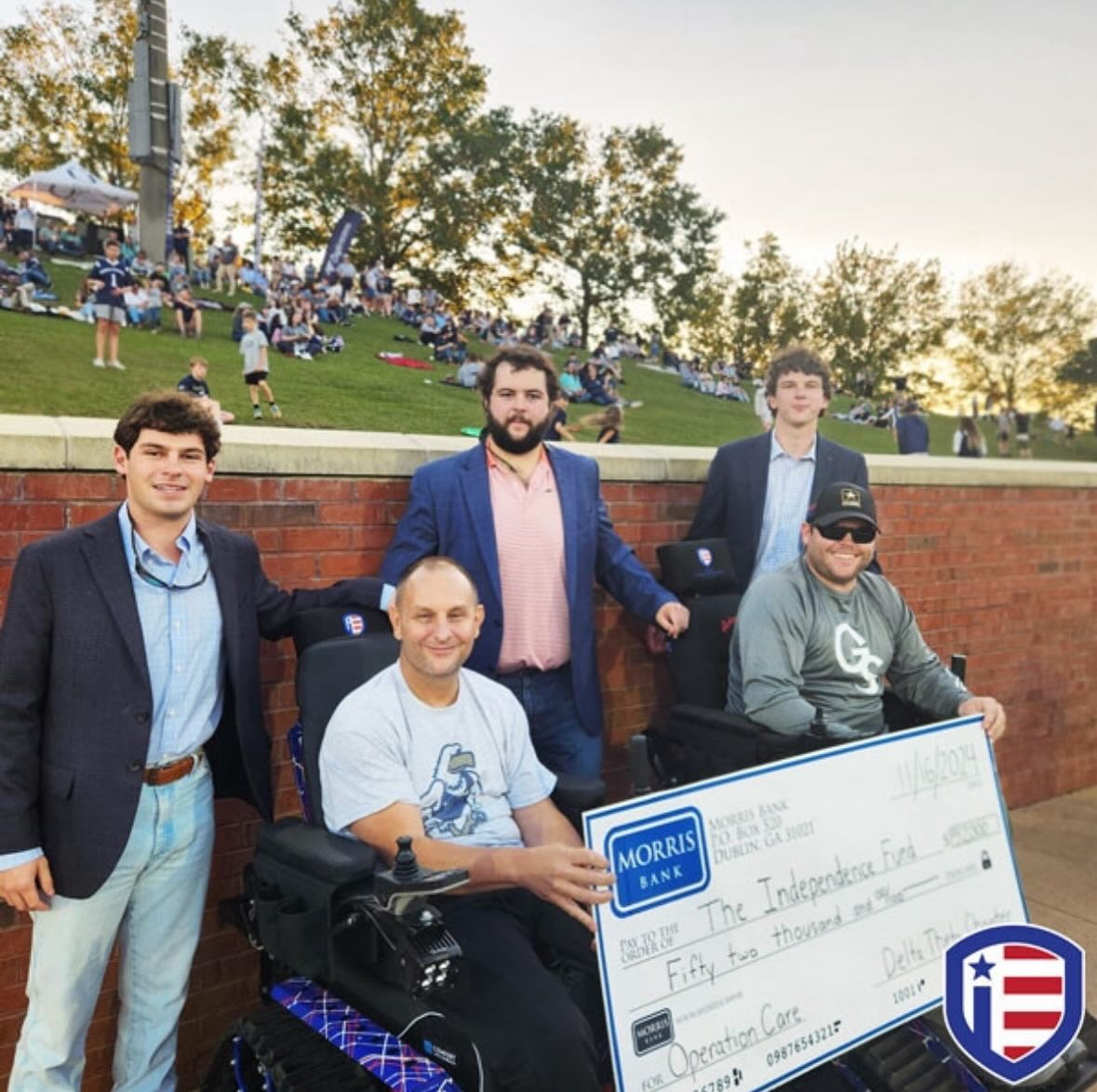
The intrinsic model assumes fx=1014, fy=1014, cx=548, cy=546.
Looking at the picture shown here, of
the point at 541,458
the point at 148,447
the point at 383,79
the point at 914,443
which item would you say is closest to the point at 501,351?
the point at 541,458

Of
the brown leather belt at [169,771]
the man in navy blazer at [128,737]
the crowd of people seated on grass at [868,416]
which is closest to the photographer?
the man in navy blazer at [128,737]

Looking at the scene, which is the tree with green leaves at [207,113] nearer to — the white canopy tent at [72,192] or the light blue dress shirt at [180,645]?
the white canopy tent at [72,192]

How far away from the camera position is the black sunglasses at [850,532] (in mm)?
3371

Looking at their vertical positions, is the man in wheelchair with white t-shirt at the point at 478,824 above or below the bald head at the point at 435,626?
below

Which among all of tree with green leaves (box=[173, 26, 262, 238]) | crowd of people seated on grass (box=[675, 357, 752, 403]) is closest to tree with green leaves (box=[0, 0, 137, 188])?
tree with green leaves (box=[173, 26, 262, 238])

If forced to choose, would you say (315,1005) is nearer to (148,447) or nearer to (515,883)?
(515,883)

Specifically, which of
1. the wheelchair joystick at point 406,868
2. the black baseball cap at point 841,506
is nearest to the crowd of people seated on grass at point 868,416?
the black baseball cap at point 841,506

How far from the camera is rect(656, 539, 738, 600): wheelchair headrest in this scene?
383 centimetres

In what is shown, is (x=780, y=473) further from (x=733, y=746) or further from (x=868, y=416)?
(x=868, y=416)

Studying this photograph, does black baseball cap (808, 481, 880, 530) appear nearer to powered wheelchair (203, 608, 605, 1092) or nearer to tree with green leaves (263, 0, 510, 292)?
powered wheelchair (203, 608, 605, 1092)

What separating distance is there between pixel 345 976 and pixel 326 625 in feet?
3.23

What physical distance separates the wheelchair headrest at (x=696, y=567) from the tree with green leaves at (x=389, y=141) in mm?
31975

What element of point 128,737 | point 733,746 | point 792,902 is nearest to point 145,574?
point 128,737

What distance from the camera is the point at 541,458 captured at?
3.48 meters
